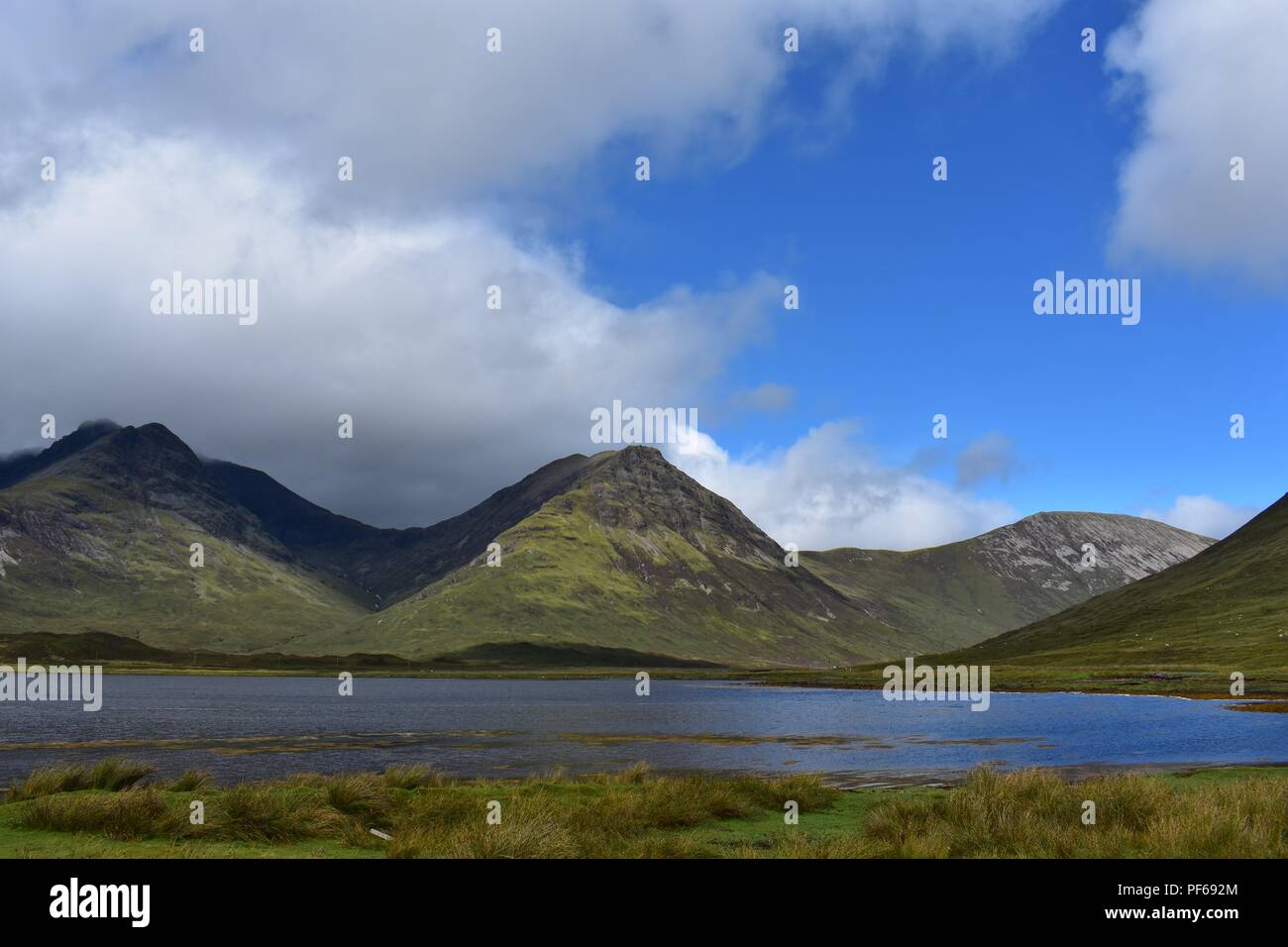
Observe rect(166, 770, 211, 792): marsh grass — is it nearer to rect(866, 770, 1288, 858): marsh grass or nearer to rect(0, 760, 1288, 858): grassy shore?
rect(0, 760, 1288, 858): grassy shore

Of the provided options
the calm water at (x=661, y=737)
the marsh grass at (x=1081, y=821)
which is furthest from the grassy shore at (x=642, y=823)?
the calm water at (x=661, y=737)

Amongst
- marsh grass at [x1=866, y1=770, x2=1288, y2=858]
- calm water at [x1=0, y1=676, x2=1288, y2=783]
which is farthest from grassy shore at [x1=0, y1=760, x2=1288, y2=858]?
calm water at [x1=0, y1=676, x2=1288, y2=783]

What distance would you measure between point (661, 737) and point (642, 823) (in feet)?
199

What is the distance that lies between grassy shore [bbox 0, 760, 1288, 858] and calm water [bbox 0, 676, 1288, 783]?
22.2 meters

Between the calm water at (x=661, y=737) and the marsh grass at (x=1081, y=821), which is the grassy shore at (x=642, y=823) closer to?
the marsh grass at (x=1081, y=821)

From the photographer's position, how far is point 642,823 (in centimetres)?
2741

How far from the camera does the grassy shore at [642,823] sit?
2097 cm

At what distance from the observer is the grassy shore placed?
68.8ft

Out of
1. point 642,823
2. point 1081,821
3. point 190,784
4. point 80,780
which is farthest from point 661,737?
point 1081,821

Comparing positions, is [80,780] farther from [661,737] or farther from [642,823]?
[661,737]
